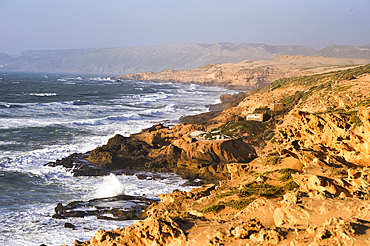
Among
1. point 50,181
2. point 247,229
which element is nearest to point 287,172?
point 247,229

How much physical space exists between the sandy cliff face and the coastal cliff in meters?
61.3

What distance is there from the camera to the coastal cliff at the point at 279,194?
20.3 feet

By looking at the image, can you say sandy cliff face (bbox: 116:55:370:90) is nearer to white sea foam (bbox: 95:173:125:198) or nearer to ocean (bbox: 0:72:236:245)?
ocean (bbox: 0:72:236:245)

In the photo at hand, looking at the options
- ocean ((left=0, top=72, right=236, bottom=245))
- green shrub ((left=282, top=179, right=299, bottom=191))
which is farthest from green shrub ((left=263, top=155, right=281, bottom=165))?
ocean ((left=0, top=72, right=236, bottom=245))

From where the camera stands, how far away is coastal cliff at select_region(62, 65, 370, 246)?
6.19 meters

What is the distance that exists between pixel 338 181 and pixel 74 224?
9961 mm

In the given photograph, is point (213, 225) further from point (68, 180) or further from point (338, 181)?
point (68, 180)

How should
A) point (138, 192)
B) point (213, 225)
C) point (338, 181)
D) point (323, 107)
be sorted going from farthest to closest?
point (323, 107), point (138, 192), point (338, 181), point (213, 225)

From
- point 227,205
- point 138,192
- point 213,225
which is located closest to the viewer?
point 213,225

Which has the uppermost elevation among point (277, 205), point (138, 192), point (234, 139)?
point (277, 205)

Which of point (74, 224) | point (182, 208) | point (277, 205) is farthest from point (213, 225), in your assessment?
point (74, 224)

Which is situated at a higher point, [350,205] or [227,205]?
[350,205]

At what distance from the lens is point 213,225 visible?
287 inches

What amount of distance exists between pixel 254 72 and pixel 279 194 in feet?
317
